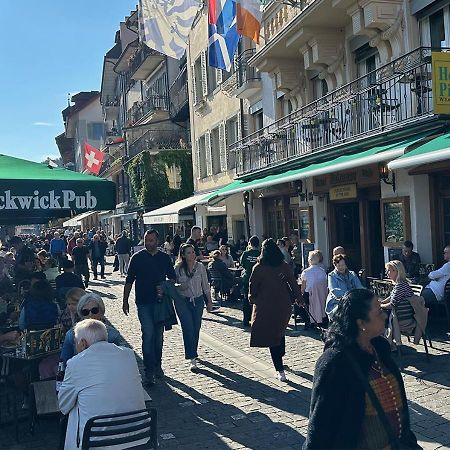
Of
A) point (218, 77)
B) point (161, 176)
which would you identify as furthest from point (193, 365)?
point (161, 176)

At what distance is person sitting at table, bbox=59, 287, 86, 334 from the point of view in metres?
5.78

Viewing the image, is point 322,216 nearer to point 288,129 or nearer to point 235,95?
point 288,129

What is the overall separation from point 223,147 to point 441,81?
41.9 feet

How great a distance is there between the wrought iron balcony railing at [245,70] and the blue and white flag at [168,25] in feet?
10.9

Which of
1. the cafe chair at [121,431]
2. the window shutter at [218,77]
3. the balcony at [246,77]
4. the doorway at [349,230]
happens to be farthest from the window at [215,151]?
the cafe chair at [121,431]

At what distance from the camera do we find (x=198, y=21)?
891 inches

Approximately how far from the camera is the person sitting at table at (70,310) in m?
5.78

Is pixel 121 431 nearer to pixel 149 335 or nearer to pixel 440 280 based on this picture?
pixel 149 335

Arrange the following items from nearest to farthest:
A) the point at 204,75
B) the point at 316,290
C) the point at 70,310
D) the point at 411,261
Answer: the point at 70,310 → the point at 316,290 → the point at 411,261 → the point at 204,75

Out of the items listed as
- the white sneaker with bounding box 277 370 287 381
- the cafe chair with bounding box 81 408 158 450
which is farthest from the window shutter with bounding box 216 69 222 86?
the cafe chair with bounding box 81 408 158 450

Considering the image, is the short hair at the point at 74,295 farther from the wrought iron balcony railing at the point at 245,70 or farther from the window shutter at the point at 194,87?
the window shutter at the point at 194,87

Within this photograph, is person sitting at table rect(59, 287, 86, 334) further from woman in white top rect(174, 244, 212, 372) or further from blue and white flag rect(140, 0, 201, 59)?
blue and white flag rect(140, 0, 201, 59)

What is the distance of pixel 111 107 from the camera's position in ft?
155

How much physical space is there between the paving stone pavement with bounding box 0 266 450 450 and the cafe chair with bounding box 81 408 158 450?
5.55 ft
